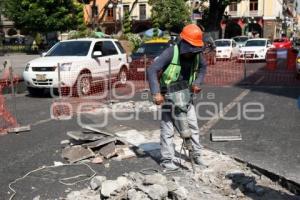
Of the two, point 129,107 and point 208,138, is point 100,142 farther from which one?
point 129,107

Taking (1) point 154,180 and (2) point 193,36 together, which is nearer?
(1) point 154,180

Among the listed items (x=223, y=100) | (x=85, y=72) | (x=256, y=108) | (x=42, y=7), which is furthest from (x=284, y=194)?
(x=42, y=7)

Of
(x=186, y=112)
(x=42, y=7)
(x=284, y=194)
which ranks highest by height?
(x=42, y=7)

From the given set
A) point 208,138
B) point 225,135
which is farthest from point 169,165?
point 225,135

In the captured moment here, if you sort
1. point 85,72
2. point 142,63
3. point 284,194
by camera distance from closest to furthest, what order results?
point 284,194
point 85,72
point 142,63

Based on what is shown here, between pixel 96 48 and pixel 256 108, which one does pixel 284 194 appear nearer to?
pixel 256 108

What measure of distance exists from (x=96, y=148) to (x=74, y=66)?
660 centimetres

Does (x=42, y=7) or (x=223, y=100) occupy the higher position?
(x=42, y=7)

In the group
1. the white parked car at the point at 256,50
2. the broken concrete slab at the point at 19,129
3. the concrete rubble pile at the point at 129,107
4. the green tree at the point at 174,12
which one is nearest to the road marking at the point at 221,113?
the concrete rubble pile at the point at 129,107

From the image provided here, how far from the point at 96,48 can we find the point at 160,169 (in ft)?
29.5

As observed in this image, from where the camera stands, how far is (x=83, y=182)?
612cm

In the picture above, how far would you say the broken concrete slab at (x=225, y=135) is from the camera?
801 cm

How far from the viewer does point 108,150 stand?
714 cm

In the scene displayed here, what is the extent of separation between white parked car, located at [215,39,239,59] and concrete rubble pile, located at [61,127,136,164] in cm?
1986
